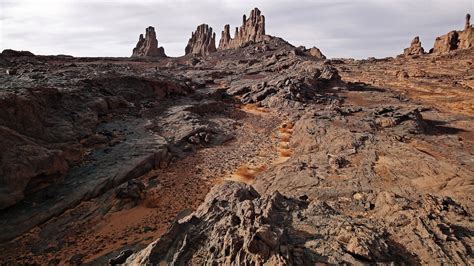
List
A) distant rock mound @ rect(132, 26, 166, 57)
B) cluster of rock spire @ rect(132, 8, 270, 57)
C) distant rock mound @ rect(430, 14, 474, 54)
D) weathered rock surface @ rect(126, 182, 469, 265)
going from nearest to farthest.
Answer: weathered rock surface @ rect(126, 182, 469, 265)
distant rock mound @ rect(430, 14, 474, 54)
cluster of rock spire @ rect(132, 8, 270, 57)
distant rock mound @ rect(132, 26, 166, 57)

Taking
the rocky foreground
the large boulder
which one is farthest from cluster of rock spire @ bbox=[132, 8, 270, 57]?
the large boulder

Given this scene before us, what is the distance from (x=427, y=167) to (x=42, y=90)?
23189 mm

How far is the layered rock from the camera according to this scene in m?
98.7

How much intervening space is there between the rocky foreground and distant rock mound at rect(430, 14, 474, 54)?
218 ft

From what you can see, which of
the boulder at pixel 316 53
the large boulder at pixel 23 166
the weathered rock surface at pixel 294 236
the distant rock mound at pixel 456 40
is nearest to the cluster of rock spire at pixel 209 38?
the boulder at pixel 316 53

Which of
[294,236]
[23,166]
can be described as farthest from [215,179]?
[294,236]

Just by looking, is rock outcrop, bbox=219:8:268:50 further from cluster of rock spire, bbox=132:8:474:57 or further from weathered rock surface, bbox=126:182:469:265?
weathered rock surface, bbox=126:182:469:265

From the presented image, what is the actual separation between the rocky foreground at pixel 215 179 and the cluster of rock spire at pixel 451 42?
66.8m

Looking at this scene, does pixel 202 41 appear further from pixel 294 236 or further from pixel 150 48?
pixel 294 236

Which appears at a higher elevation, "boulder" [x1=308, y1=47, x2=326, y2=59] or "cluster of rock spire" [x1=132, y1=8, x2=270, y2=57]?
"cluster of rock spire" [x1=132, y1=8, x2=270, y2=57]

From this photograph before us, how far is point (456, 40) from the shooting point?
9138cm

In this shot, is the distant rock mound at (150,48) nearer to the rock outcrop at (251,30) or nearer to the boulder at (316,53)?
the rock outcrop at (251,30)

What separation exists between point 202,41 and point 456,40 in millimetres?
87524

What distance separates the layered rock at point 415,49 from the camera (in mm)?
98688
